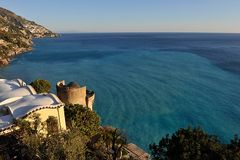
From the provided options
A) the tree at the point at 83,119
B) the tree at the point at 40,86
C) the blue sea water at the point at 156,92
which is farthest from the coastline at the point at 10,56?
the tree at the point at 83,119

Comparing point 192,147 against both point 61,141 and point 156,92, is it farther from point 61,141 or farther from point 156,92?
point 156,92

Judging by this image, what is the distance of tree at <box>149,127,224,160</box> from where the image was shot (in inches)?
688

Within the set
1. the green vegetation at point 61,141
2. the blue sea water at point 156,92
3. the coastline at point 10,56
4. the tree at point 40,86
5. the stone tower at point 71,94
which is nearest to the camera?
the green vegetation at point 61,141

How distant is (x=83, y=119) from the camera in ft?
89.2

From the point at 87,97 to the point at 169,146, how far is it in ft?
58.1

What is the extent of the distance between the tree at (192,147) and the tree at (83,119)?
29.1 ft

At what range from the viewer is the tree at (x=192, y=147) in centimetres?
1748

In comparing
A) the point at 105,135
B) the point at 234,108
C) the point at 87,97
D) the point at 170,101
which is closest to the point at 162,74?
the point at 170,101

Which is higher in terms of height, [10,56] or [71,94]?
[71,94]

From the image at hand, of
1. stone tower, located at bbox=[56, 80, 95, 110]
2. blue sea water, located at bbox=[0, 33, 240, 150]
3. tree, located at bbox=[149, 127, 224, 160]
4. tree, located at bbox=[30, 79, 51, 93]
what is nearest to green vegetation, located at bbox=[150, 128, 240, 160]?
tree, located at bbox=[149, 127, 224, 160]

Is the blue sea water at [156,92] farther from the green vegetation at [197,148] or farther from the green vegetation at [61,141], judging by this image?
the green vegetation at [197,148]

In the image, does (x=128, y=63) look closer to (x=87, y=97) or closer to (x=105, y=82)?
(x=105, y=82)

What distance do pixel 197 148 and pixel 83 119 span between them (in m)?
13.3

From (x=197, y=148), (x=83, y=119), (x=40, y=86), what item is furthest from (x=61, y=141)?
(x=40, y=86)
